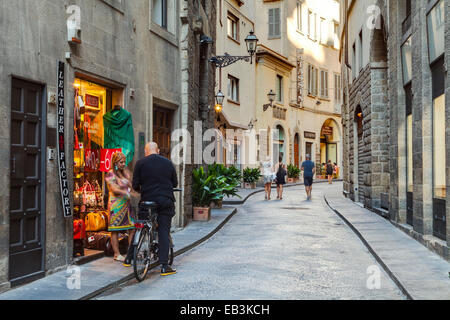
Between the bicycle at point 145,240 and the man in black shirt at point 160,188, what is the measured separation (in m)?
0.11

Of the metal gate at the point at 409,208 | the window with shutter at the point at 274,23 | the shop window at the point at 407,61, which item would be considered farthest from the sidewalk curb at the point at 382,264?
the window with shutter at the point at 274,23

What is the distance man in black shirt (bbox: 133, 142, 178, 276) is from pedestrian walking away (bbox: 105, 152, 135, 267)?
60cm

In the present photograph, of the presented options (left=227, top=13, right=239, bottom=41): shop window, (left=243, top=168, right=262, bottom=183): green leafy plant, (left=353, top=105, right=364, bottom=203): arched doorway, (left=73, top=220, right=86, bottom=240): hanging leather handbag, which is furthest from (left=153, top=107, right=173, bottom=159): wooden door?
(left=243, top=168, right=262, bottom=183): green leafy plant

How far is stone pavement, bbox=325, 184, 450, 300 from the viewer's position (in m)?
6.74

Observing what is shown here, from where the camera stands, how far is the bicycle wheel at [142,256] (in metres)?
7.31

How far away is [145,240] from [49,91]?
7.95ft

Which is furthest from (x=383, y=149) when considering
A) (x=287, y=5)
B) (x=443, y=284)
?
(x=287, y=5)

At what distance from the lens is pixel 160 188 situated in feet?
26.0

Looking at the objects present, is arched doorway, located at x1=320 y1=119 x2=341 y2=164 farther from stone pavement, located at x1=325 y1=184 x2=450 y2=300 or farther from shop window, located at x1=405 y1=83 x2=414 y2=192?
shop window, located at x1=405 y1=83 x2=414 y2=192

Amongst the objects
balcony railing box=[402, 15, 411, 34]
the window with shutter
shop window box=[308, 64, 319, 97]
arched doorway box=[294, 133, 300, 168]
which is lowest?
arched doorway box=[294, 133, 300, 168]

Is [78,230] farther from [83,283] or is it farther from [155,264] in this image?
[83,283]

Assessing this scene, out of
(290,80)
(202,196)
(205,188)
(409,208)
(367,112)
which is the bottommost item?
(409,208)

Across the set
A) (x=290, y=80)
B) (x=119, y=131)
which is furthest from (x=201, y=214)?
→ (x=290, y=80)

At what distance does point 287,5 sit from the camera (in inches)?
1499
